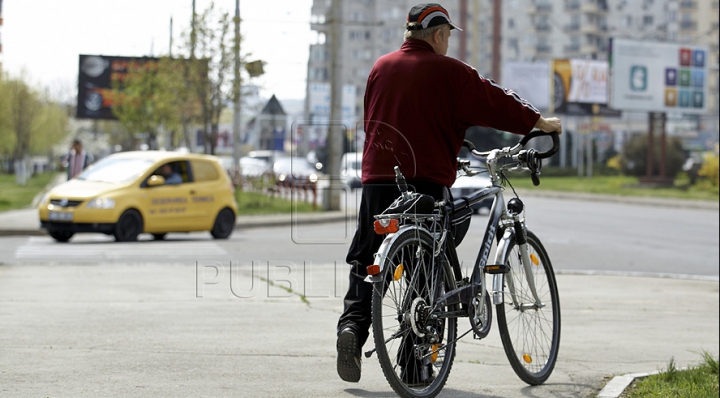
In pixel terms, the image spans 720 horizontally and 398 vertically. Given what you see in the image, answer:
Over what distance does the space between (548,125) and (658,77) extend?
47440 mm

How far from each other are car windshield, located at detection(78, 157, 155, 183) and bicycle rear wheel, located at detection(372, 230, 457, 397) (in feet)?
42.4

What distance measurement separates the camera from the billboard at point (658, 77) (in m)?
49.9

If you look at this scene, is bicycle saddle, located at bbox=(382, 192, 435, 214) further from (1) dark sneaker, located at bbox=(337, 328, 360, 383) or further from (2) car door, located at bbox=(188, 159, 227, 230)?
(2) car door, located at bbox=(188, 159, 227, 230)

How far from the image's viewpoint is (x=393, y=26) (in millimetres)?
140625

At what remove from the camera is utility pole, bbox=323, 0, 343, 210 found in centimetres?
2622

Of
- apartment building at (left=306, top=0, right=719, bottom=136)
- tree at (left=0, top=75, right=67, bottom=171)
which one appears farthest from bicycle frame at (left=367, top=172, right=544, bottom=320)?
apartment building at (left=306, top=0, right=719, bottom=136)

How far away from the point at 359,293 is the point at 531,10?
125 metres

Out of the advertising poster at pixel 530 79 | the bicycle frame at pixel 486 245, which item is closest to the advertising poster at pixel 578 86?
the advertising poster at pixel 530 79

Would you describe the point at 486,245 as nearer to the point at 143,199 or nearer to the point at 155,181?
the point at 143,199

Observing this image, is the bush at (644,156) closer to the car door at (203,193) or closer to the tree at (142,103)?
the tree at (142,103)

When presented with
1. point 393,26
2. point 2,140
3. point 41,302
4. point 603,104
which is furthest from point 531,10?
point 41,302

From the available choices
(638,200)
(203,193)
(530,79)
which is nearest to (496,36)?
(530,79)

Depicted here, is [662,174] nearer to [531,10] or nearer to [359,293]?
[359,293]

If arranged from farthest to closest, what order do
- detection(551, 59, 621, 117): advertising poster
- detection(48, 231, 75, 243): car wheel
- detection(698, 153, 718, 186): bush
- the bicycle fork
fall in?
detection(551, 59, 621, 117): advertising poster
detection(698, 153, 718, 186): bush
detection(48, 231, 75, 243): car wheel
the bicycle fork
